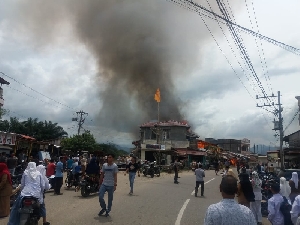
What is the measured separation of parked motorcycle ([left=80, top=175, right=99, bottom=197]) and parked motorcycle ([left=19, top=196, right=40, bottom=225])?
19.7 ft

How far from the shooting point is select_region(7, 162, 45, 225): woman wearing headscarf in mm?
5965

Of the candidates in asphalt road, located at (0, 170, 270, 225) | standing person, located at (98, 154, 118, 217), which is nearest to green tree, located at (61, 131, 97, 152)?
asphalt road, located at (0, 170, 270, 225)

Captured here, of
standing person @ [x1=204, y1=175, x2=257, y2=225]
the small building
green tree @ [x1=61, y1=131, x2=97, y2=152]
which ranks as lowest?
standing person @ [x1=204, y1=175, x2=257, y2=225]

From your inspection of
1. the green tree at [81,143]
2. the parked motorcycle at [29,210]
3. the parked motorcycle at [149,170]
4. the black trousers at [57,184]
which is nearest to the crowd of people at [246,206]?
the parked motorcycle at [29,210]

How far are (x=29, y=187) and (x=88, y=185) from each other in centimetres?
649

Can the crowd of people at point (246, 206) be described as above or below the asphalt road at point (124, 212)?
above

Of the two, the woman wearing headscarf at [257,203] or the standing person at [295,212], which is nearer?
the standing person at [295,212]

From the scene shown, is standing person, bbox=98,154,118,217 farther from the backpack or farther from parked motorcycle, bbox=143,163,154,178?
parked motorcycle, bbox=143,163,154,178

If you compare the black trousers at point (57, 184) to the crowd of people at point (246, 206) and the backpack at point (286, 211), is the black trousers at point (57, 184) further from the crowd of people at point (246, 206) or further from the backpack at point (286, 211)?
the backpack at point (286, 211)

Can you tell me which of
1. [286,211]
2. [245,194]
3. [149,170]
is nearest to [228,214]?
[286,211]

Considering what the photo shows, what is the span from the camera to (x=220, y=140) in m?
96.2

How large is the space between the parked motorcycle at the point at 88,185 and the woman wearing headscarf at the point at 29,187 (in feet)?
19.5

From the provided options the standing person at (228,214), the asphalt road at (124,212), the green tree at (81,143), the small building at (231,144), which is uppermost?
the small building at (231,144)

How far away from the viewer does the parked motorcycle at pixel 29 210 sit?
19.3ft
